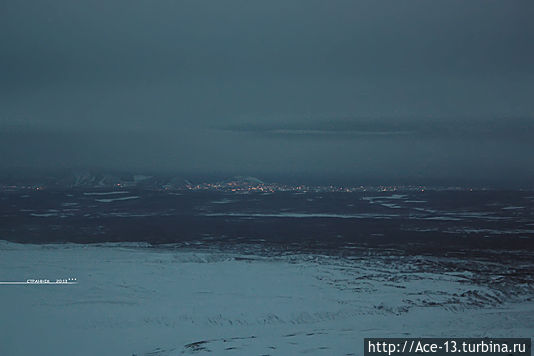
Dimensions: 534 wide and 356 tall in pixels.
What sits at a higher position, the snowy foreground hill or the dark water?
the snowy foreground hill

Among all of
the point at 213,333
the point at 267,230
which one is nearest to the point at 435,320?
the point at 213,333

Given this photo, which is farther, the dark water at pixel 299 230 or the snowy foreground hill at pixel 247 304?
the dark water at pixel 299 230

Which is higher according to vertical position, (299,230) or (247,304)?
(247,304)

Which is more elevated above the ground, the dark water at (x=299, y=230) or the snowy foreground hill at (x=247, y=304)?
Answer: the snowy foreground hill at (x=247, y=304)

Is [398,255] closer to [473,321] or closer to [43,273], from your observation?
[473,321]

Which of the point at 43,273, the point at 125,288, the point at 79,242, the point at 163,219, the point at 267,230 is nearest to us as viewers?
the point at 125,288

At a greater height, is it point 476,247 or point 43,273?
point 43,273

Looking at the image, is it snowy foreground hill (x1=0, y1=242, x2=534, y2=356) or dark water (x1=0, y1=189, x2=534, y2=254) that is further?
dark water (x1=0, y1=189, x2=534, y2=254)

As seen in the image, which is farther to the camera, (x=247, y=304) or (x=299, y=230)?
(x=299, y=230)
